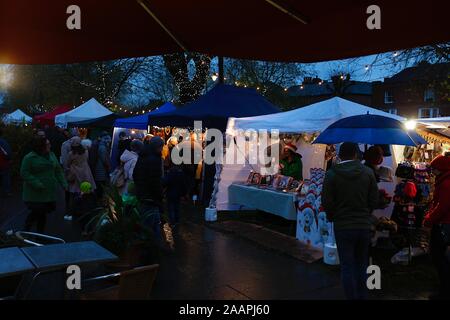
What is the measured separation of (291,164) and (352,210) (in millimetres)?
4857

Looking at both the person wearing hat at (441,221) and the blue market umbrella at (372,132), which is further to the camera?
the blue market umbrella at (372,132)

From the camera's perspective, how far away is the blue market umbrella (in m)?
6.22

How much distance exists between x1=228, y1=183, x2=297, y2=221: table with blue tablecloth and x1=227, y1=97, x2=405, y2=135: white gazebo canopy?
1.30m

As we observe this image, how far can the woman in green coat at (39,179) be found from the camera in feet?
19.9

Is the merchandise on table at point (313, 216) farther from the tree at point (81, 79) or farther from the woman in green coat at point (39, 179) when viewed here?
the tree at point (81, 79)

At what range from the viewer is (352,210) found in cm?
398

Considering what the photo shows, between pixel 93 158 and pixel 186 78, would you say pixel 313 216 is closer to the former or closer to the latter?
pixel 93 158

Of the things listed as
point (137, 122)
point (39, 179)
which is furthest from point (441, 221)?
point (137, 122)

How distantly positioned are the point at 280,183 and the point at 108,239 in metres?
4.43

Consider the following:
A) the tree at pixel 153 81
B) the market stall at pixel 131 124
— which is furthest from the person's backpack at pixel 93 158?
the tree at pixel 153 81

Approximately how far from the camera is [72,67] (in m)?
29.7

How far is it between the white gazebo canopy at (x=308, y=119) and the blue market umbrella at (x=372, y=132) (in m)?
1.68

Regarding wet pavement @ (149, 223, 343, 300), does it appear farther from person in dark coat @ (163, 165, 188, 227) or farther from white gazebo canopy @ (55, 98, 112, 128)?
white gazebo canopy @ (55, 98, 112, 128)
